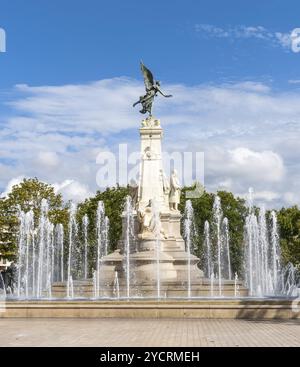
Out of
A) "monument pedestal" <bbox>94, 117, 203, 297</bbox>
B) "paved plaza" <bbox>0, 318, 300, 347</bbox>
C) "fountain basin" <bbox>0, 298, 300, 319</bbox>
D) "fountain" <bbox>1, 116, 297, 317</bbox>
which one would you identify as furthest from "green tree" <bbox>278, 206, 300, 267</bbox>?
"paved plaza" <bbox>0, 318, 300, 347</bbox>

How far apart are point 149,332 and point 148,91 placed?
71.5ft

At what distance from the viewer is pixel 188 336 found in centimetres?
1258

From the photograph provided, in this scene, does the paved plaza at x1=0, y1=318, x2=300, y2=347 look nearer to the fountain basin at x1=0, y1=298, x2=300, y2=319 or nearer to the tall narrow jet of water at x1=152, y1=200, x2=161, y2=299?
the fountain basin at x1=0, y1=298, x2=300, y2=319

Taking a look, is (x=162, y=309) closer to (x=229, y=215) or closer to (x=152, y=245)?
(x=152, y=245)

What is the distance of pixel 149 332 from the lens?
43.5 feet

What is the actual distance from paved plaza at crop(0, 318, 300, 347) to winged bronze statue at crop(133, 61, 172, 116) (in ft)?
61.7

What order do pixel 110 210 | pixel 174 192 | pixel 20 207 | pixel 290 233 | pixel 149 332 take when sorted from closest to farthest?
1. pixel 149 332
2. pixel 174 192
3. pixel 20 207
4. pixel 110 210
5. pixel 290 233

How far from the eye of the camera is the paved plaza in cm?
1170

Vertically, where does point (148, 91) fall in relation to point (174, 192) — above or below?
above

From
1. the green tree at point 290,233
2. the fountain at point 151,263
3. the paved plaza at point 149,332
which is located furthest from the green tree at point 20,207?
the paved plaza at point 149,332

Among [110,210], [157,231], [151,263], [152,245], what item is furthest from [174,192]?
[110,210]

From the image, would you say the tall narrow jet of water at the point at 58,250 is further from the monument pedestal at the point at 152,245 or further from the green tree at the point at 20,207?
the monument pedestal at the point at 152,245

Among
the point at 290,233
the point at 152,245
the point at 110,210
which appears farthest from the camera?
the point at 290,233
